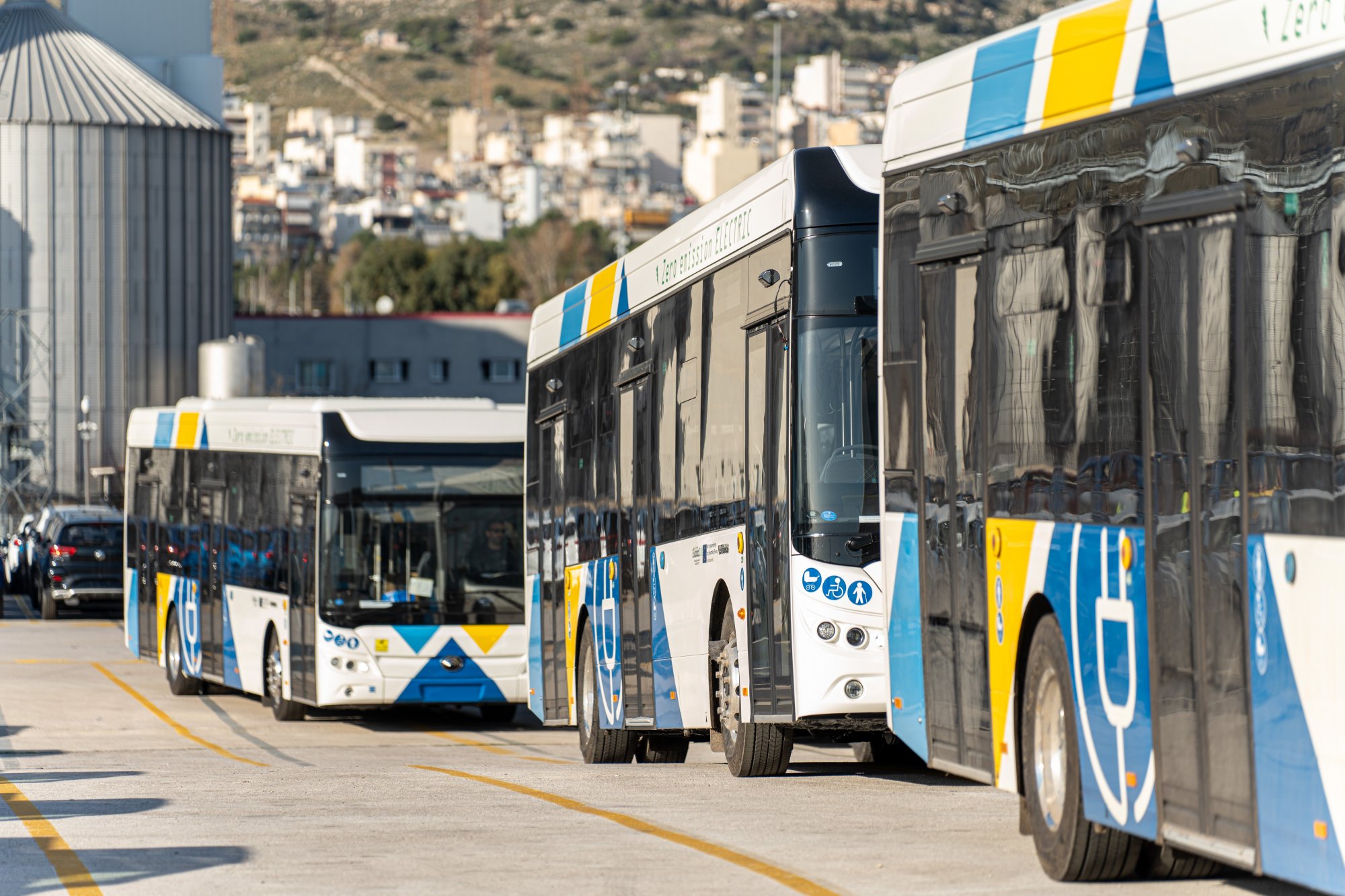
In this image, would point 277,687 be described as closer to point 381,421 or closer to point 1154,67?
point 381,421

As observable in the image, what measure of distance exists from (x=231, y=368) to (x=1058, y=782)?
65648 millimetres

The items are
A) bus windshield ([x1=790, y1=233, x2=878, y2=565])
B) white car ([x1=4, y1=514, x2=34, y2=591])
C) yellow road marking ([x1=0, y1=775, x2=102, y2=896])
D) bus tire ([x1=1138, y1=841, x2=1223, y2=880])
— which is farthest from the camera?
white car ([x1=4, y1=514, x2=34, y2=591])

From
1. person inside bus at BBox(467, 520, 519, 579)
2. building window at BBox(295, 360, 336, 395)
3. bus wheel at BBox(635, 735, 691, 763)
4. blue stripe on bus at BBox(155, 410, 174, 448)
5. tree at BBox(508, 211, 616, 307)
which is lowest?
bus wheel at BBox(635, 735, 691, 763)

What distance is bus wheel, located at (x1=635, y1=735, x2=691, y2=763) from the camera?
17.0 meters

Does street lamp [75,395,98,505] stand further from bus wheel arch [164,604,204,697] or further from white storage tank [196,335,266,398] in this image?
bus wheel arch [164,604,204,697]

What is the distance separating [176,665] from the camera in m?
27.1

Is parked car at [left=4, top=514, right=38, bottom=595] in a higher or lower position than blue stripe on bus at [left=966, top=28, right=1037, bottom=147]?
lower

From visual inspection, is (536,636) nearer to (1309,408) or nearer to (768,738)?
(768,738)

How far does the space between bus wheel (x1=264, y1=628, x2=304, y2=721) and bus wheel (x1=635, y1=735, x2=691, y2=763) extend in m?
6.88

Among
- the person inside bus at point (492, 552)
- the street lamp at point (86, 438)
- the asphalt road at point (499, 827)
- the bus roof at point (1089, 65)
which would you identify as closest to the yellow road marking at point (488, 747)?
the asphalt road at point (499, 827)

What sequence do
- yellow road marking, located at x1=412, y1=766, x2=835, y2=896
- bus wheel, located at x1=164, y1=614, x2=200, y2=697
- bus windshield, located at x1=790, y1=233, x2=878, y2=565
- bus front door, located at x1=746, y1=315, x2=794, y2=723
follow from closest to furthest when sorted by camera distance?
yellow road marking, located at x1=412, y1=766, x2=835, y2=896, bus windshield, located at x1=790, y1=233, x2=878, y2=565, bus front door, located at x1=746, y1=315, x2=794, y2=723, bus wheel, located at x1=164, y1=614, x2=200, y2=697

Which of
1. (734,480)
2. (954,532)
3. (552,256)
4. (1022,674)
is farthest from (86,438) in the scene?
(552,256)

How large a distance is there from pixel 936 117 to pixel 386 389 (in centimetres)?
8684

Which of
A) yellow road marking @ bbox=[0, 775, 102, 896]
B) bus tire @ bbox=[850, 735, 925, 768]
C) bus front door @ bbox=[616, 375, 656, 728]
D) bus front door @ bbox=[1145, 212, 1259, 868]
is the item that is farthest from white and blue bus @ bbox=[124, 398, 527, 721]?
bus front door @ bbox=[1145, 212, 1259, 868]
